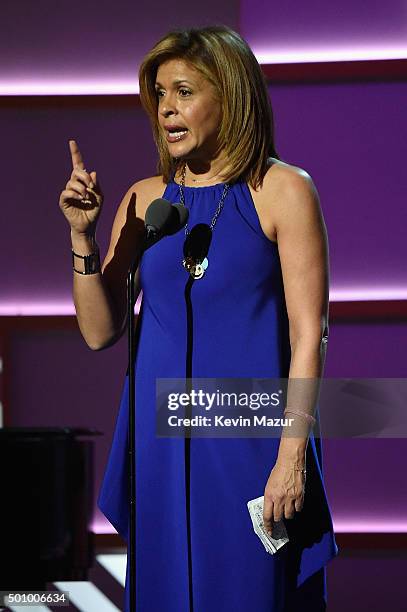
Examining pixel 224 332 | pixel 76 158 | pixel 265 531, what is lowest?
pixel 265 531

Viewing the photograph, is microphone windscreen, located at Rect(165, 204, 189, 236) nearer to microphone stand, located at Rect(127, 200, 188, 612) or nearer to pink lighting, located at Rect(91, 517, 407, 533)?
microphone stand, located at Rect(127, 200, 188, 612)

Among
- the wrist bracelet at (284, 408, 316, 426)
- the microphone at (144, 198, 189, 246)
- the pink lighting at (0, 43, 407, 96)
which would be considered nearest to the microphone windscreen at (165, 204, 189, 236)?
the microphone at (144, 198, 189, 246)

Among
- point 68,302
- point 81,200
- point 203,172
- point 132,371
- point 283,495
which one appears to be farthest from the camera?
point 68,302

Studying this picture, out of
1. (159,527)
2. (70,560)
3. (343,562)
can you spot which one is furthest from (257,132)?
(343,562)

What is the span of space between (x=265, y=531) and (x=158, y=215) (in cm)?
64

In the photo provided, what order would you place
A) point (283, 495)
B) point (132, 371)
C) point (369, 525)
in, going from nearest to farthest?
point (132, 371) → point (283, 495) → point (369, 525)

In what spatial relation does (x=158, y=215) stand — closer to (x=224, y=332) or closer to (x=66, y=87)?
(x=224, y=332)

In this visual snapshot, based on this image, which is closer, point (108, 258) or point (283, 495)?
point (283, 495)

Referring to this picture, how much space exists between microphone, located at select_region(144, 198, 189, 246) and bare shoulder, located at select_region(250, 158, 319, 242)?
9.6 inches

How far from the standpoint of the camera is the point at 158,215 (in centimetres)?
192

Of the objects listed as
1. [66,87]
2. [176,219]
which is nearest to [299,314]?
[176,219]

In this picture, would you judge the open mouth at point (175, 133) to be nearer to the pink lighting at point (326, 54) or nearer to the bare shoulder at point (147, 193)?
the bare shoulder at point (147, 193)

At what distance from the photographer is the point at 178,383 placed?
212cm

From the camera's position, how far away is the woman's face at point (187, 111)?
2172mm
